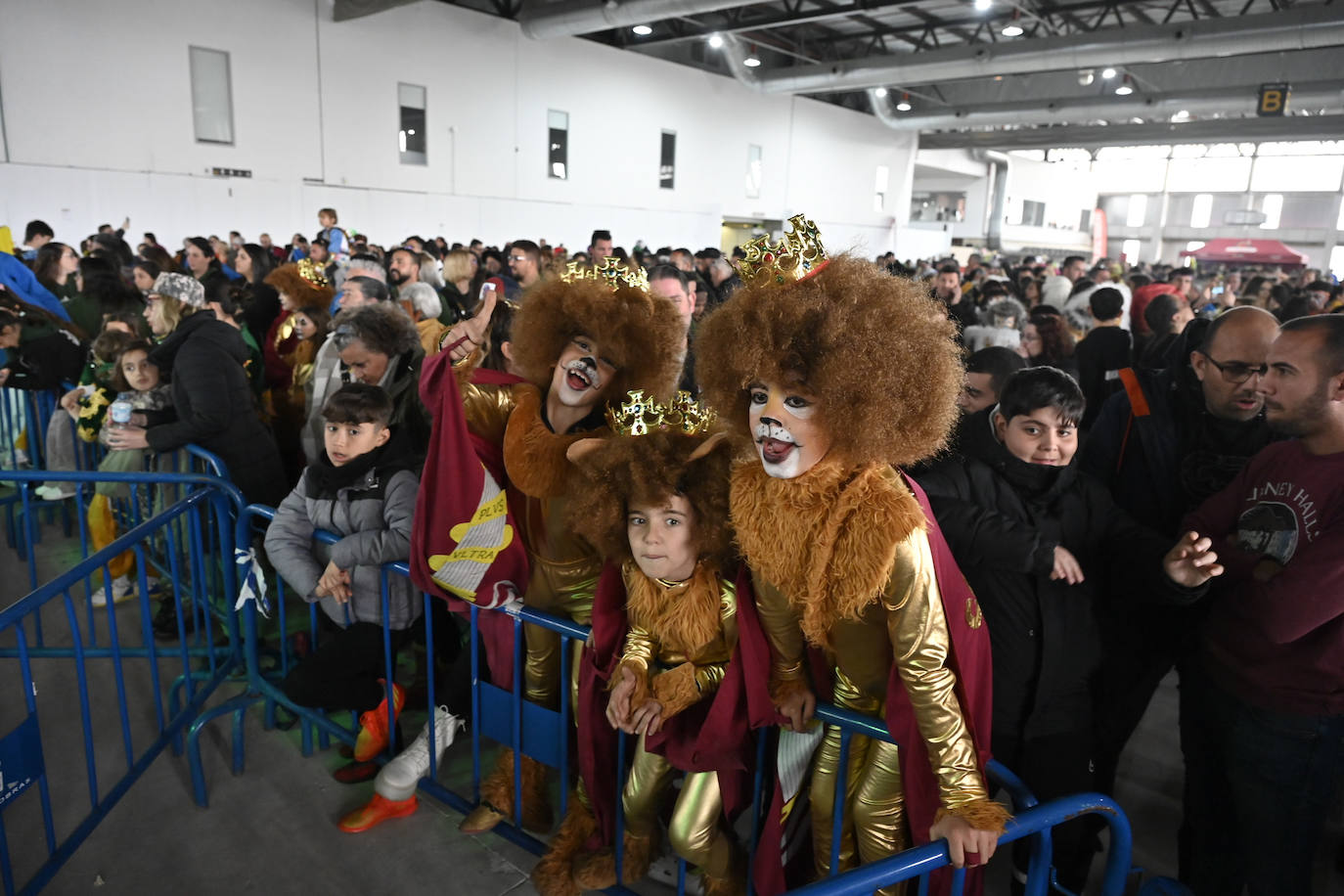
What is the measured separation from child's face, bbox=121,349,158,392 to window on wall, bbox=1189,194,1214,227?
155 feet

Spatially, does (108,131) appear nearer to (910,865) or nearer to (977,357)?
(977,357)

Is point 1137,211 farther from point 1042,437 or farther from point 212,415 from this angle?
point 212,415

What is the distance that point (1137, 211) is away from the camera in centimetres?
4153

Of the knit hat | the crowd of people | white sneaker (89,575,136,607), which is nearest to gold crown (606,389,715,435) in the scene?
the crowd of people

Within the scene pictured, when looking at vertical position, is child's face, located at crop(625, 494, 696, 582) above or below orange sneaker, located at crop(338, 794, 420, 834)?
above

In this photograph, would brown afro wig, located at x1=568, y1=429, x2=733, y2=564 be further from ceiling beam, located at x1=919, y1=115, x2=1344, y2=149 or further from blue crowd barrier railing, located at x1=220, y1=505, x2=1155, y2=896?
ceiling beam, located at x1=919, y1=115, x2=1344, y2=149

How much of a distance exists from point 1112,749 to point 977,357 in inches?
58.3

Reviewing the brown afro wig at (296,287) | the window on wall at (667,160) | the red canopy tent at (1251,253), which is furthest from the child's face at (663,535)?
the red canopy tent at (1251,253)

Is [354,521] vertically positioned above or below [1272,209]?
below

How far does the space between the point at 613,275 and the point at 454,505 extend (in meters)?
0.93

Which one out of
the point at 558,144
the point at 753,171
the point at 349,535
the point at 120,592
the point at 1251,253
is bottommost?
the point at 120,592

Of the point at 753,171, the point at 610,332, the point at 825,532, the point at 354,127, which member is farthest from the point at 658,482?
the point at 753,171

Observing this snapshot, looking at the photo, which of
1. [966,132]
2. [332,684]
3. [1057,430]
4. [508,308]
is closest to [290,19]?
[508,308]

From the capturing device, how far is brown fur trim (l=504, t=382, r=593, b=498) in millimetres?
2494
